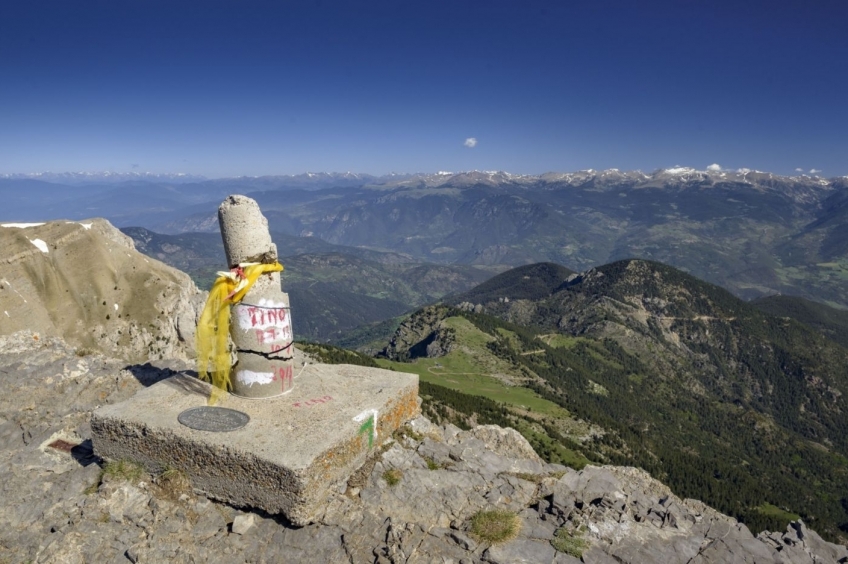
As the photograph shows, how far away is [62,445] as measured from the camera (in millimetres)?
14664

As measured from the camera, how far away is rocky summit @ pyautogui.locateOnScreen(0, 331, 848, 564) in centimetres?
1046

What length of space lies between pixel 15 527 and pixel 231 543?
17.1ft

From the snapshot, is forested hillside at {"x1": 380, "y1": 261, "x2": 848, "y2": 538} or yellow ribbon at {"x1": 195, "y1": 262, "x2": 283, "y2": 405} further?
forested hillside at {"x1": 380, "y1": 261, "x2": 848, "y2": 538}

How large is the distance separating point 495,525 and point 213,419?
8.09 metres

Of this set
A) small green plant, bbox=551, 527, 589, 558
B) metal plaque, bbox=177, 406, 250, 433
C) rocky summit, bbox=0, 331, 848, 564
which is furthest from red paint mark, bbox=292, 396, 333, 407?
small green plant, bbox=551, 527, 589, 558

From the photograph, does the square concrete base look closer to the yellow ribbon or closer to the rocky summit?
the rocky summit

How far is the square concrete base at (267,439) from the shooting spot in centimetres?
1120

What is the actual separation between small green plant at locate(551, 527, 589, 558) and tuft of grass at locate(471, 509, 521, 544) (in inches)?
36.5

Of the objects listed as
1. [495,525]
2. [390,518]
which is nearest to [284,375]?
[390,518]

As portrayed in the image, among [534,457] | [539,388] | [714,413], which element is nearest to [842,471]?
[714,413]

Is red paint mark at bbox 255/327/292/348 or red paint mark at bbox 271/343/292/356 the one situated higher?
red paint mark at bbox 255/327/292/348

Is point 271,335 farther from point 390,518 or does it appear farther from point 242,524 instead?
point 390,518

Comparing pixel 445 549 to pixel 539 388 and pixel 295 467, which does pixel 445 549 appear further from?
pixel 539 388

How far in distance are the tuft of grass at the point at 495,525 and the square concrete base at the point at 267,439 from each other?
3.71 meters
